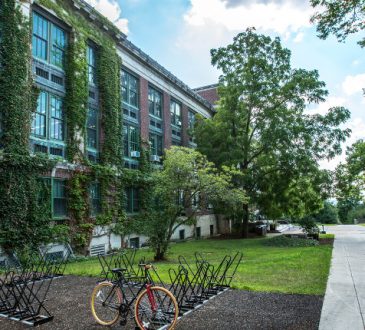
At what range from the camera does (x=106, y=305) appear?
6531 millimetres

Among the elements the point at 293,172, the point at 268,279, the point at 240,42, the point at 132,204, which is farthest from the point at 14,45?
the point at 293,172

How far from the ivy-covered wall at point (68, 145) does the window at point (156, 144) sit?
2244mm

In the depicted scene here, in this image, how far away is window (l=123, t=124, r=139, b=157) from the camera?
2359cm

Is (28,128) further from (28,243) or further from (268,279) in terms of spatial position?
(268,279)

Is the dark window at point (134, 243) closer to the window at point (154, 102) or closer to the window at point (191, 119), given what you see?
the window at point (154, 102)

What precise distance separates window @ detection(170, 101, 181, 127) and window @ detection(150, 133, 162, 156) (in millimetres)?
3290

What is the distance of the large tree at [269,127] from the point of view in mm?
26141

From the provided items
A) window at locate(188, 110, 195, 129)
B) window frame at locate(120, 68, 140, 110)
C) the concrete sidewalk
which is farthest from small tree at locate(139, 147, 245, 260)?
window at locate(188, 110, 195, 129)

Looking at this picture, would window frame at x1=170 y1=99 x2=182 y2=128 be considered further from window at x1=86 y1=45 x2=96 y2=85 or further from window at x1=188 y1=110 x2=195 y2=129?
window at x1=86 y1=45 x2=96 y2=85

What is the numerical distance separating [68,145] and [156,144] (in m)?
9.99

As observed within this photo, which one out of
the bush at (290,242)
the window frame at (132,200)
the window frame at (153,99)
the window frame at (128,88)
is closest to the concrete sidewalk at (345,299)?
the bush at (290,242)

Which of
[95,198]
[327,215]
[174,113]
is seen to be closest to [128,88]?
[174,113]

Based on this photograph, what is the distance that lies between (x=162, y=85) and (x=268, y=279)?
21.0m

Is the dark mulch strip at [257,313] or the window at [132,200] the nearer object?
the dark mulch strip at [257,313]
